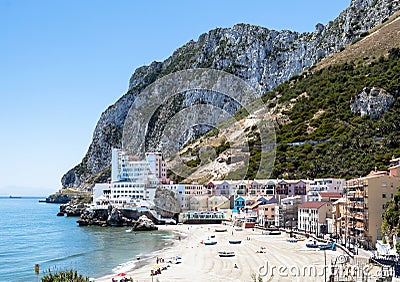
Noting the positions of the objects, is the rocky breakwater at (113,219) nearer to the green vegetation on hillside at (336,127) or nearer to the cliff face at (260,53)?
the green vegetation on hillside at (336,127)

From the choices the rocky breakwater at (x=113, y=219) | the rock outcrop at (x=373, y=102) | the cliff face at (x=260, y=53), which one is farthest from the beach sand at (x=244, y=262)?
the cliff face at (x=260, y=53)

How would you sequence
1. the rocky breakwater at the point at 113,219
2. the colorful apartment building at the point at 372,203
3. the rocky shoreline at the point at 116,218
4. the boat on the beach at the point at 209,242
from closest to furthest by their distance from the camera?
the colorful apartment building at the point at 372,203 → the boat on the beach at the point at 209,242 → the rocky breakwater at the point at 113,219 → the rocky shoreline at the point at 116,218

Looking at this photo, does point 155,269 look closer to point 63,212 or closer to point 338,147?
point 338,147

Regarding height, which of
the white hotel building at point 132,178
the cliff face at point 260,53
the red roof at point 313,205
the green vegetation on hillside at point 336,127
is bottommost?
the red roof at point 313,205

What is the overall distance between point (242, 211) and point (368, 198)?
3859cm

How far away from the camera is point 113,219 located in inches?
3241

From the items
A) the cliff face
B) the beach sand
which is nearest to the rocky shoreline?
the beach sand

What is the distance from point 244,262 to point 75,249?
74.3ft

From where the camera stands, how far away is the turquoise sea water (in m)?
41.9

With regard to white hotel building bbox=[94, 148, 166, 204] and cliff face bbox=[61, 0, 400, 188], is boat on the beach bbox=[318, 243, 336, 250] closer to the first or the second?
white hotel building bbox=[94, 148, 166, 204]

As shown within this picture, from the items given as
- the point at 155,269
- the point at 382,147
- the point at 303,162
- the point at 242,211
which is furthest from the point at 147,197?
the point at 155,269

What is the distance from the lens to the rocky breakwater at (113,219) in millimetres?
74375

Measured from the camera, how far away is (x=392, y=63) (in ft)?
333

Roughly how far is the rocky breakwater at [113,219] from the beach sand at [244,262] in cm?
1752
